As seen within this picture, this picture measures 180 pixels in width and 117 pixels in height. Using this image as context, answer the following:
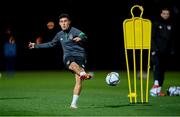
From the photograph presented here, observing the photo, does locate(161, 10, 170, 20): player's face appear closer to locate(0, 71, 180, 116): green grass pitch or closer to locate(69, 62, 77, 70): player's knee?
locate(0, 71, 180, 116): green grass pitch

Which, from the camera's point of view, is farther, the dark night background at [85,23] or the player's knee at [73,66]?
the dark night background at [85,23]

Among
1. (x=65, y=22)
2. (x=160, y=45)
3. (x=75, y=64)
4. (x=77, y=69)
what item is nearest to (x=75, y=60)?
(x=75, y=64)

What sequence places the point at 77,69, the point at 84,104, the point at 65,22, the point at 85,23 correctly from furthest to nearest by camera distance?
the point at 85,23 → the point at 84,104 → the point at 65,22 → the point at 77,69

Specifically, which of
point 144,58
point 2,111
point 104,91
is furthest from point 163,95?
point 144,58

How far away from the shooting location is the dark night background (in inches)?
1566

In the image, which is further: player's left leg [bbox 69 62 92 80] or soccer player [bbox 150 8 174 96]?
soccer player [bbox 150 8 174 96]

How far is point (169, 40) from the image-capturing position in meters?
18.4

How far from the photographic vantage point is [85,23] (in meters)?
41.1

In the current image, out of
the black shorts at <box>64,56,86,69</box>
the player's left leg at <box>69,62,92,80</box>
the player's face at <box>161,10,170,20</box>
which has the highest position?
the player's face at <box>161,10,170,20</box>

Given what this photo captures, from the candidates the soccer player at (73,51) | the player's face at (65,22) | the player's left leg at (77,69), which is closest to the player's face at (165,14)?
the soccer player at (73,51)

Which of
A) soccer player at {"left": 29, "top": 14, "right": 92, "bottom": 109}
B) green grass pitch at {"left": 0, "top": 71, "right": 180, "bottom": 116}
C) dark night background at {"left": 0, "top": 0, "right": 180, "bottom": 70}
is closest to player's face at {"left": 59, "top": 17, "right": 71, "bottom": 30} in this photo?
soccer player at {"left": 29, "top": 14, "right": 92, "bottom": 109}

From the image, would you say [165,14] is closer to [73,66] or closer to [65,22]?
[65,22]

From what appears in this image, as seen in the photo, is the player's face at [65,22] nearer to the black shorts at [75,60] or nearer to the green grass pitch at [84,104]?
the black shorts at [75,60]

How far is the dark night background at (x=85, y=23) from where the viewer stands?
3978cm
